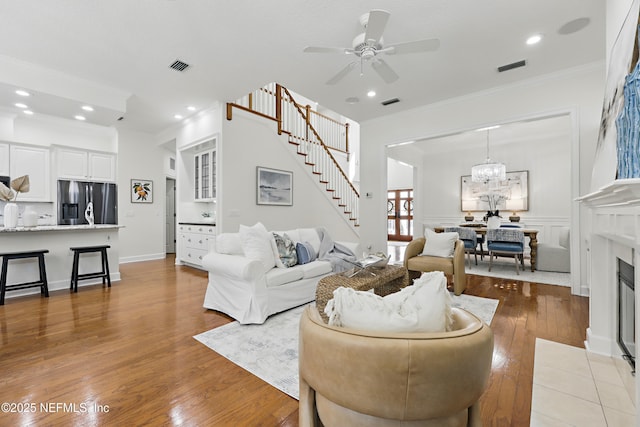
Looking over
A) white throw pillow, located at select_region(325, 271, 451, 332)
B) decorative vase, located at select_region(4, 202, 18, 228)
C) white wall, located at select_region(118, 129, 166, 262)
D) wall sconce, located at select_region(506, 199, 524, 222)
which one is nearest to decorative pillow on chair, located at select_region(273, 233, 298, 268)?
white throw pillow, located at select_region(325, 271, 451, 332)

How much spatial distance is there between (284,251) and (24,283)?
350 centimetres

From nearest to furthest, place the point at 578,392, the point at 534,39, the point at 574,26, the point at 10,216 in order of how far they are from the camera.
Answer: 1. the point at 578,392
2. the point at 574,26
3. the point at 534,39
4. the point at 10,216

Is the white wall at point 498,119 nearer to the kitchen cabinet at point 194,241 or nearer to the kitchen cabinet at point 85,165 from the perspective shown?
the kitchen cabinet at point 194,241

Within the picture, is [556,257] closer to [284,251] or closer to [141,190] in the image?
[284,251]

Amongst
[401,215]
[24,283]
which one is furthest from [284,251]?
[401,215]

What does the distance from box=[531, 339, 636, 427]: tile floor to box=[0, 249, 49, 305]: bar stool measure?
16.9ft

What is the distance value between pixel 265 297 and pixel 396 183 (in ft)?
30.6

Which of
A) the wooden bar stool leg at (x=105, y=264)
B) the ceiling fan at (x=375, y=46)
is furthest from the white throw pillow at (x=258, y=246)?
the wooden bar stool leg at (x=105, y=264)

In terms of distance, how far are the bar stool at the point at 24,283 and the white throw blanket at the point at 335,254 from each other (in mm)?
3537

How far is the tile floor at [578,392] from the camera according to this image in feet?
5.07

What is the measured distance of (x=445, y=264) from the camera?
3.82 metres

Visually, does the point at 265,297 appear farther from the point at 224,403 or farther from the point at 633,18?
the point at 633,18

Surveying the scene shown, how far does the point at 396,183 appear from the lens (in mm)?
11242

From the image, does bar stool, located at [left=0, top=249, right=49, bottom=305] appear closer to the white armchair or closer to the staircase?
the staircase
